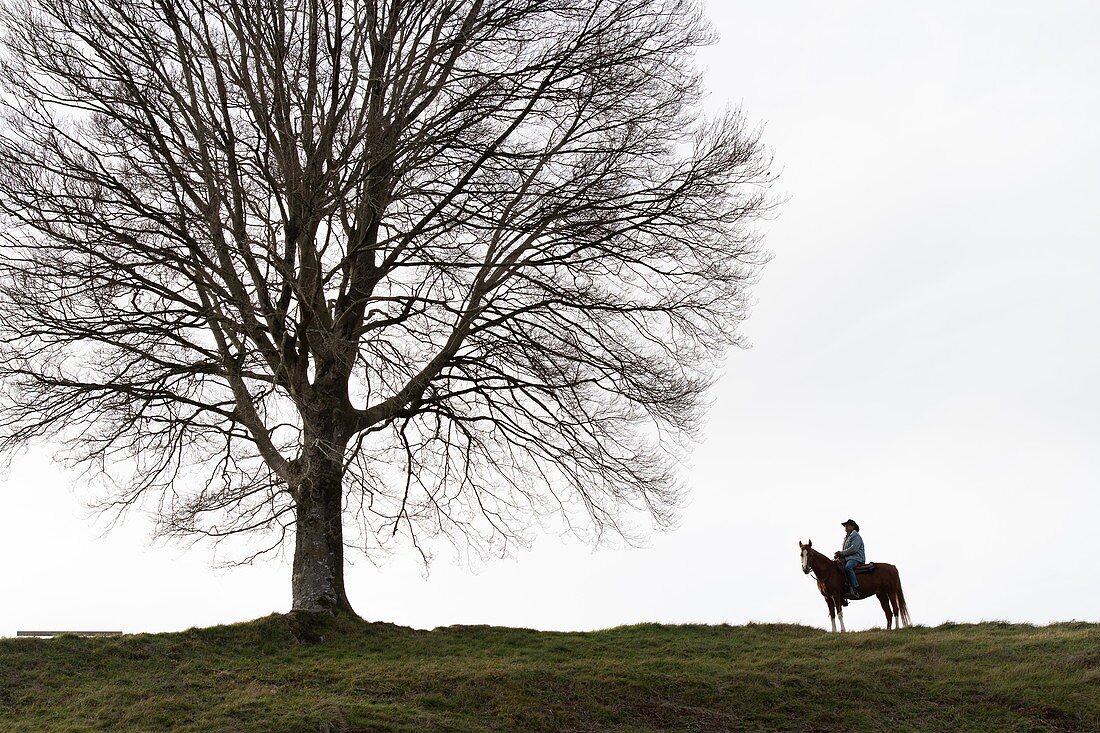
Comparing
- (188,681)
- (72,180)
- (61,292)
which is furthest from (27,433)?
(188,681)

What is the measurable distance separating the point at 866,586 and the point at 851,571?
0.45 m

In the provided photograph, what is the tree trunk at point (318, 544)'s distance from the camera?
1666 cm

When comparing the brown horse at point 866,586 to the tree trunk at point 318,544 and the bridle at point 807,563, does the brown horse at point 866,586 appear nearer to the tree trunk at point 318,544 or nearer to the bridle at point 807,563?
the bridle at point 807,563

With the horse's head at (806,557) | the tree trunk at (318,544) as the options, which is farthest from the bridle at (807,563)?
the tree trunk at (318,544)

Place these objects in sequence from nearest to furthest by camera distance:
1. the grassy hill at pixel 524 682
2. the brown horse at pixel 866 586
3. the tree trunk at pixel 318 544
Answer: the grassy hill at pixel 524 682 < the tree trunk at pixel 318 544 < the brown horse at pixel 866 586

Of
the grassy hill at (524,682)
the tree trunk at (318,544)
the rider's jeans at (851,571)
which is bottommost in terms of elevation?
the grassy hill at (524,682)

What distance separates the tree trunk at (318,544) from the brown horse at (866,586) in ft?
26.0

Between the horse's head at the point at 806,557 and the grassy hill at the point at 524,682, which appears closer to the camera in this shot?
the grassy hill at the point at 524,682

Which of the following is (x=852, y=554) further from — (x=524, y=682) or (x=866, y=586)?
(x=524, y=682)

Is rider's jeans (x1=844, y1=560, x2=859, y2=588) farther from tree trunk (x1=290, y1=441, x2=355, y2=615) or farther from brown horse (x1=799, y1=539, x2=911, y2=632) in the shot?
tree trunk (x1=290, y1=441, x2=355, y2=615)

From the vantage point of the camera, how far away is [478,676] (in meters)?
14.1

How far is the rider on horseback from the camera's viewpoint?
1917 cm

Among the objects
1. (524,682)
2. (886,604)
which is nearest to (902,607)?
(886,604)

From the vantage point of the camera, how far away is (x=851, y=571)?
19125mm
